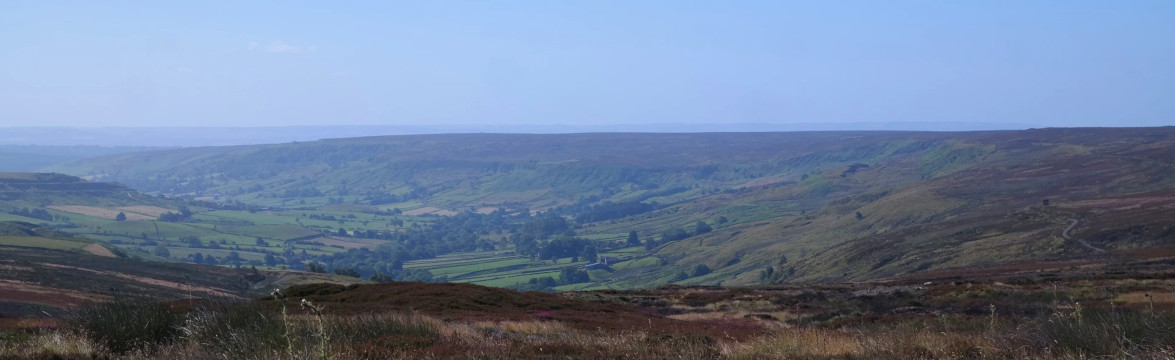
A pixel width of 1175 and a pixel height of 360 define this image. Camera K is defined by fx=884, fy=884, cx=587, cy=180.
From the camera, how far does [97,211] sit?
15438 centimetres

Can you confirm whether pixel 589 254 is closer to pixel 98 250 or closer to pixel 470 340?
pixel 98 250

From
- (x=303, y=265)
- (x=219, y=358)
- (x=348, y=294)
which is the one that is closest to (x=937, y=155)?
(x=303, y=265)

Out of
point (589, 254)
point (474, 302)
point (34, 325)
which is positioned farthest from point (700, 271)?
point (34, 325)

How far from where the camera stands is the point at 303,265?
383 feet

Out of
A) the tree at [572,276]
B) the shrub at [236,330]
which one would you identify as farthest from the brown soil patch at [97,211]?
the shrub at [236,330]

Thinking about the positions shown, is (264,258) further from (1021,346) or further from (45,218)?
(1021,346)

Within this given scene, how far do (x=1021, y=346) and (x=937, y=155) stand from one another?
628ft

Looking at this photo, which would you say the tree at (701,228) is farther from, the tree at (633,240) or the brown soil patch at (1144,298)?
the brown soil patch at (1144,298)

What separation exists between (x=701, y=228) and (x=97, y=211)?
10466 cm

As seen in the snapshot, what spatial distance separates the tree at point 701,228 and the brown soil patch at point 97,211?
93.0m

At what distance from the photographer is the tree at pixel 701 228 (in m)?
136

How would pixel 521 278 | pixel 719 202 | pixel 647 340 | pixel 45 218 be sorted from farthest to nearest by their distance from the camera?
pixel 719 202 → pixel 45 218 → pixel 521 278 → pixel 647 340

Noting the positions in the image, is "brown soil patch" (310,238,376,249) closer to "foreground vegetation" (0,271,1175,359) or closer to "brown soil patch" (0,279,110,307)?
"brown soil patch" (0,279,110,307)

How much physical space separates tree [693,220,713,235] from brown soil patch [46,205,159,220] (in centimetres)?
9302
